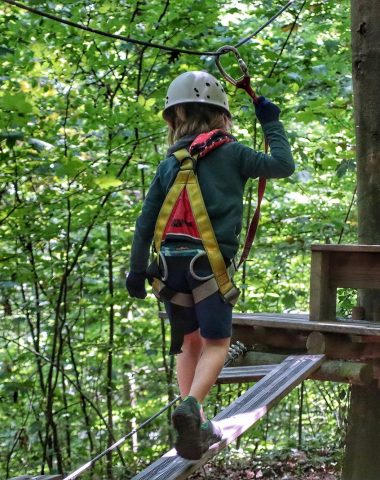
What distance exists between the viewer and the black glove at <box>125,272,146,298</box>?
2.74 m

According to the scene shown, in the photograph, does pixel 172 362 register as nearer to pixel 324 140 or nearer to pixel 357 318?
pixel 324 140

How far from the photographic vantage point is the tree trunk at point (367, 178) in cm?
372

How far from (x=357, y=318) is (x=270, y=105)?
1560mm

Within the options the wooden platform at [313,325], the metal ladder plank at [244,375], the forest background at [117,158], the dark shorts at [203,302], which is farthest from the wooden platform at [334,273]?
the forest background at [117,158]

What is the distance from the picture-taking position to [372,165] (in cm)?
375

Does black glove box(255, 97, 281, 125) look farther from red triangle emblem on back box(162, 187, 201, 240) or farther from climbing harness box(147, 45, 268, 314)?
red triangle emblem on back box(162, 187, 201, 240)

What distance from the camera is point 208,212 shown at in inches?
98.9

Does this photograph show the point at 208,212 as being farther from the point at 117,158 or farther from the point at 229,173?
the point at 117,158

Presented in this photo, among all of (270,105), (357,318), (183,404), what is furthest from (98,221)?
(183,404)

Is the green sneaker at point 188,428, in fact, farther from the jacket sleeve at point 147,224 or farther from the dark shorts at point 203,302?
the jacket sleeve at point 147,224

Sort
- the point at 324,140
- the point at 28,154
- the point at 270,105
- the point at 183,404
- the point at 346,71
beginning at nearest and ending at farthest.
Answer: the point at 183,404 → the point at 270,105 → the point at 28,154 → the point at 346,71 → the point at 324,140

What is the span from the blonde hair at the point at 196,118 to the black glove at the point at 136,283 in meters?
0.57

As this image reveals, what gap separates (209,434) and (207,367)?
0.77 feet

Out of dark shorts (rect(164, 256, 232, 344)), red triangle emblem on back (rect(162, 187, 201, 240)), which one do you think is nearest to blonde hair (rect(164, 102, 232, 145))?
red triangle emblem on back (rect(162, 187, 201, 240))
